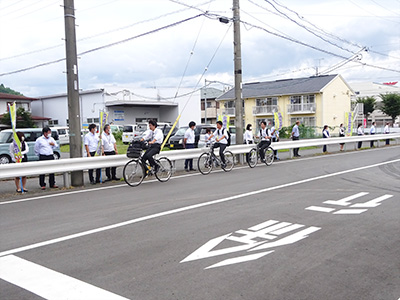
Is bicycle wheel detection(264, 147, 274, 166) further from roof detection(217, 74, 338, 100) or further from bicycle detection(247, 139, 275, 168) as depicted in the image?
roof detection(217, 74, 338, 100)

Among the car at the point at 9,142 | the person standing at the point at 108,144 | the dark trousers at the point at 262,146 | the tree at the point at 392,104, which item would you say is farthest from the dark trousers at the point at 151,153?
the tree at the point at 392,104

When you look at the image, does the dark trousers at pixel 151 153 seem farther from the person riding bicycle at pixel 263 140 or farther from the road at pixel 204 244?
the person riding bicycle at pixel 263 140

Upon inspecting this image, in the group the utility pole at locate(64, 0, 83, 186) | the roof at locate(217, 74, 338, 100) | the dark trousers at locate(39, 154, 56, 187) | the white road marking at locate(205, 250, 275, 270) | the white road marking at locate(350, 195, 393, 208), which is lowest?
the white road marking at locate(205, 250, 275, 270)

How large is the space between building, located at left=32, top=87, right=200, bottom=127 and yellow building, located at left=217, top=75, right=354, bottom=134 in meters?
7.01

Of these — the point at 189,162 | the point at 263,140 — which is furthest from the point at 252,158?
the point at 189,162

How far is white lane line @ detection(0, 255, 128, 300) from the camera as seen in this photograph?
3936mm

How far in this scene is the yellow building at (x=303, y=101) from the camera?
158ft

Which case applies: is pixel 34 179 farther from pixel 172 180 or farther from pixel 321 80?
pixel 321 80

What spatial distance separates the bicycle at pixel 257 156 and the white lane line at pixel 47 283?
1153 cm

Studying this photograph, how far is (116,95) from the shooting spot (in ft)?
154

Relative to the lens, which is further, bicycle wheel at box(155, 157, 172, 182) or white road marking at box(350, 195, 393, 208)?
bicycle wheel at box(155, 157, 172, 182)

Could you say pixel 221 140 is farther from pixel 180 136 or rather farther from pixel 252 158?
pixel 180 136

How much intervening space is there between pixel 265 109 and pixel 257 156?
121ft

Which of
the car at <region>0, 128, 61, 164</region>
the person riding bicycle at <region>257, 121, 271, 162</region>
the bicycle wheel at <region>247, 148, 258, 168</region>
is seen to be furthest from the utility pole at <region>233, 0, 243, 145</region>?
the car at <region>0, 128, 61, 164</region>
